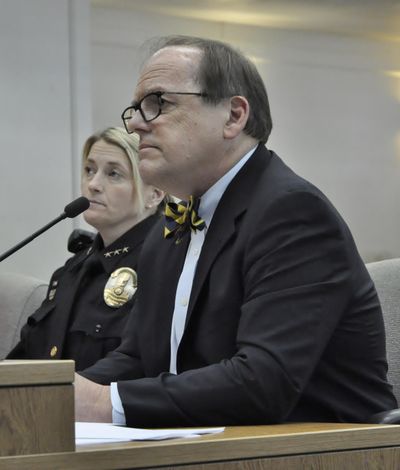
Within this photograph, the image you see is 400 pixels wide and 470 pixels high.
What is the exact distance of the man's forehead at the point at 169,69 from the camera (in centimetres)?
178

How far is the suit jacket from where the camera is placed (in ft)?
4.63

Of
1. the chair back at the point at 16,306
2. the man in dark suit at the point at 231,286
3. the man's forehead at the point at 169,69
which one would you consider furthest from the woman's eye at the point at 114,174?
the man's forehead at the point at 169,69

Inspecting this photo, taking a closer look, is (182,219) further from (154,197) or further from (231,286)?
(154,197)

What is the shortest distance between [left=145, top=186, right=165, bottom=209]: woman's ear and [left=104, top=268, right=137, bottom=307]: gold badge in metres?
0.37

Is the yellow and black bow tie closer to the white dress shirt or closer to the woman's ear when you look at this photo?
the white dress shirt

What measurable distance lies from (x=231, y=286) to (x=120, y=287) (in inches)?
52.3

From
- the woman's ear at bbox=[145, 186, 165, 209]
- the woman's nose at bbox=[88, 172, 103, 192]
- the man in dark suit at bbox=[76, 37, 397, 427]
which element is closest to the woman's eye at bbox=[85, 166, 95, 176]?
the woman's nose at bbox=[88, 172, 103, 192]

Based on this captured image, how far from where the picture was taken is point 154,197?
3254 millimetres

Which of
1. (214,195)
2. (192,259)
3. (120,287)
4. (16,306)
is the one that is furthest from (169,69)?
(16,306)

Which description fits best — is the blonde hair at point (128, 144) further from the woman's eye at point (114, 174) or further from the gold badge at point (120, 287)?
the gold badge at point (120, 287)

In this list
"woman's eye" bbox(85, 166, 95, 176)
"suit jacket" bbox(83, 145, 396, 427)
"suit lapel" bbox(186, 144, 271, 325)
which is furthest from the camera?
"woman's eye" bbox(85, 166, 95, 176)

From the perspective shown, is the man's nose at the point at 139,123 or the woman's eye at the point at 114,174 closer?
the man's nose at the point at 139,123

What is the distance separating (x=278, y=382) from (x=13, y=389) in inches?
18.0

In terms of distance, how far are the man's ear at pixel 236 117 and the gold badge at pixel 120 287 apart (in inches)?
44.4
